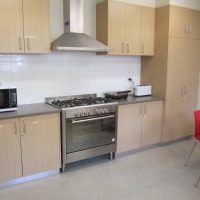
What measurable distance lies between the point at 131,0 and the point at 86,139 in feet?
7.45

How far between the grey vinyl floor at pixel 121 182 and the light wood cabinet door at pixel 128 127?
7.7 inches

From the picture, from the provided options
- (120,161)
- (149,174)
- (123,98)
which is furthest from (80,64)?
(149,174)

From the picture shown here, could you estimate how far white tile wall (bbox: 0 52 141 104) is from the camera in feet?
9.98

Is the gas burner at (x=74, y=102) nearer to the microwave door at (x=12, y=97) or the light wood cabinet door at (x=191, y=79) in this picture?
the microwave door at (x=12, y=97)

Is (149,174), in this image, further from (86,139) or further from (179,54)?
(179,54)

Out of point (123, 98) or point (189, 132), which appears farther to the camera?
point (189, 132)

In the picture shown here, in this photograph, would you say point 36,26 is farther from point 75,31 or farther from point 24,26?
point 75,31

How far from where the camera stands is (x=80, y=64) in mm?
3486

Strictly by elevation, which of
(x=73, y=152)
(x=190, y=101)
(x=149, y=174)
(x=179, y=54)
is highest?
(x=179, y=54)

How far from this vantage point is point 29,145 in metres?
2.66

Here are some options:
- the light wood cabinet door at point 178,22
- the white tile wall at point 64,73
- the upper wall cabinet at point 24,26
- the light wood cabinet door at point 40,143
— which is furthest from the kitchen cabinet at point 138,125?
the upper wall cabinet at point 24,26

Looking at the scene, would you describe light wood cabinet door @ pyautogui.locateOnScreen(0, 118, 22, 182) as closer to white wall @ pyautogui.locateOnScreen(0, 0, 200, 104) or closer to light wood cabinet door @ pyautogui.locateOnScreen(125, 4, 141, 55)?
white wall @ pyautogui.locateOnScreen(0, 0, 200, 104)

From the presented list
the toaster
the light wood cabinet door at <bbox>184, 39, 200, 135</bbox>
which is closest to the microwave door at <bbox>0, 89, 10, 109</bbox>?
the toaster

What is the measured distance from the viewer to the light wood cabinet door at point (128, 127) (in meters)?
3.37
